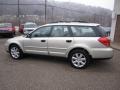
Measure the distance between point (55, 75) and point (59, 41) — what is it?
1345mm

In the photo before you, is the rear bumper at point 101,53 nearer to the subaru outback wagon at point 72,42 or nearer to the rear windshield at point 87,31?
the subaru outback wagon at point 72,42

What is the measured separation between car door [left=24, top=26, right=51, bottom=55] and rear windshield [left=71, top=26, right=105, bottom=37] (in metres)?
1.08

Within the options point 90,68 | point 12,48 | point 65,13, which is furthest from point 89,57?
point 65,13

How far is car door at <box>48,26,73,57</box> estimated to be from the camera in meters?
5.79

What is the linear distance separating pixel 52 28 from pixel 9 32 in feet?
31.2

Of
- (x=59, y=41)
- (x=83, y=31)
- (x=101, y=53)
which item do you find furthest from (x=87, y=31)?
(x=59, y=41)

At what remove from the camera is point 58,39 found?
5922 millimetres

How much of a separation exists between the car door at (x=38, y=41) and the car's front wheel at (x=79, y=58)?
1115 millimetres

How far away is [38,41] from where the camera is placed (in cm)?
633

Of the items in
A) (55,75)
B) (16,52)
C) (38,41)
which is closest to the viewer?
(55,75)

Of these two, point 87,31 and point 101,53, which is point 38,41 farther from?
point 101,53

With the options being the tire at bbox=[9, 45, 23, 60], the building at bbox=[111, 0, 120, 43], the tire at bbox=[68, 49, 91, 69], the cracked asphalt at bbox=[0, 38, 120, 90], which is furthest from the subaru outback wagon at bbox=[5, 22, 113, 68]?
the building at bbox=[111, 0, 120, 43]

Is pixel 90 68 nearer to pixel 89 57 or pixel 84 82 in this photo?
pixel 89 57

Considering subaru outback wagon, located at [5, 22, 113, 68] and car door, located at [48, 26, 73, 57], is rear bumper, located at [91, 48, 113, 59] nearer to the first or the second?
subaru outback wagon, located at [5, 22, 113, 68]
